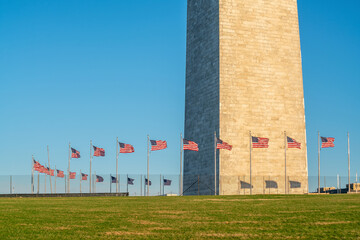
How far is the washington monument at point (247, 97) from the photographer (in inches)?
2106

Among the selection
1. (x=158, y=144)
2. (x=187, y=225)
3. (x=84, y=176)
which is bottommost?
(x=187, y=225)

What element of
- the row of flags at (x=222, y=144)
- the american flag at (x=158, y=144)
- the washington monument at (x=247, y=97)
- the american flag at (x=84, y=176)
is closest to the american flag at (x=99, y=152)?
the row of flags at (x=222, y=144)

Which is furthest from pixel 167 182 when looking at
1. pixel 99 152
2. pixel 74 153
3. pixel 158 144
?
pixel 158 144

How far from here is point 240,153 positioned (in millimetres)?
53688

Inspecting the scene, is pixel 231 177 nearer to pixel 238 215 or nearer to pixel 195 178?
pixel 195 178

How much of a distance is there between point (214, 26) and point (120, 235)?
42.6 meters

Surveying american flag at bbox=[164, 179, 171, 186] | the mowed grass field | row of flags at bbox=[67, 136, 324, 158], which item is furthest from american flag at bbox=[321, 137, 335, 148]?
the mowed grass field

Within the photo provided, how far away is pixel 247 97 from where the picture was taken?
179 feet

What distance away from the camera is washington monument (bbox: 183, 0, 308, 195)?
176ft

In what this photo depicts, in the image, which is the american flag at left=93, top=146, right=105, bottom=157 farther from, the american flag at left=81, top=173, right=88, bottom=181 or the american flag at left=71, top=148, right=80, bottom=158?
the american flag at left=81, top=173, right=88, bottom=181

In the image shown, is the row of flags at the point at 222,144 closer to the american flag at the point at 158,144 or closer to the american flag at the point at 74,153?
the american flag at the point at 158,144

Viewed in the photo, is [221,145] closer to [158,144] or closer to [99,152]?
[158,144]

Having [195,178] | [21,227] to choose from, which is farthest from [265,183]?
[21,227]

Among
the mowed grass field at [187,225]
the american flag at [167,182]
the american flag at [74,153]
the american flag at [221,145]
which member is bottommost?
the american flag at [167,182]
